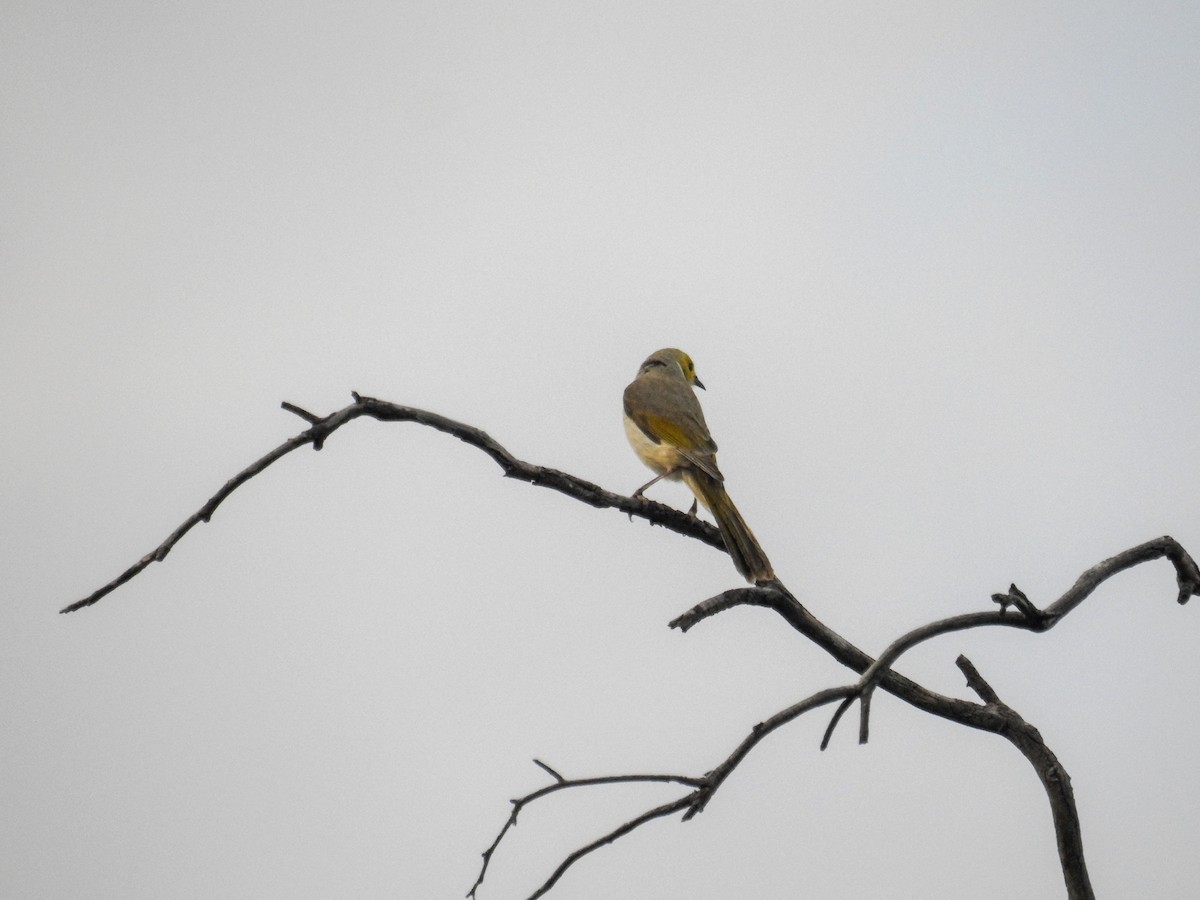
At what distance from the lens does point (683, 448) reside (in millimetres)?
6809

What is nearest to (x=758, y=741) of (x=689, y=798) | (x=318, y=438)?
(x=689, y=798)

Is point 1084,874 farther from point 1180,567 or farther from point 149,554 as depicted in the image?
point 149,554

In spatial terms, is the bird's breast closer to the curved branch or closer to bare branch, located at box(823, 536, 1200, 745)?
the curved branch

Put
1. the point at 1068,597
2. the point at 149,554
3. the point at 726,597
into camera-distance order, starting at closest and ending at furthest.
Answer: the point at 149,554
the point at 726,597
the point at 1068,597

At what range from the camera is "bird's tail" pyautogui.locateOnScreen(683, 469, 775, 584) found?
16.4ft

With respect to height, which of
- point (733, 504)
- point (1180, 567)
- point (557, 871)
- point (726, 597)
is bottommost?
point (557, 871)

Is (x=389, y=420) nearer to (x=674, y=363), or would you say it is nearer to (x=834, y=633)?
(x=834, y=633)

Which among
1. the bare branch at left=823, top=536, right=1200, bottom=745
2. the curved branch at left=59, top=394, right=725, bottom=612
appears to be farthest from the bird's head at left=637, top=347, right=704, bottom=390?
the bare branch at left=823, top=536, right=1200, bottom=745

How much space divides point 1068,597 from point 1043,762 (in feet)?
1.61

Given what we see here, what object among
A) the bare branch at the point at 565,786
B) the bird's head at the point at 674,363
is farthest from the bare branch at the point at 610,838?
the bird's head at the point at 674,363

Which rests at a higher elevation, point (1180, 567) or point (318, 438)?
point (1180, 567)

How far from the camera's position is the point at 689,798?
288 cm

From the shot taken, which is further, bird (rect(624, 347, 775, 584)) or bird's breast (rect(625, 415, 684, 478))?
bird's breast (rect(625, 415, 684, 478))

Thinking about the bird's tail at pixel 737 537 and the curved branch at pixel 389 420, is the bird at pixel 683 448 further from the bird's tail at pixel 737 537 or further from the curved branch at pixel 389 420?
the curved branch at pixel 389 420
